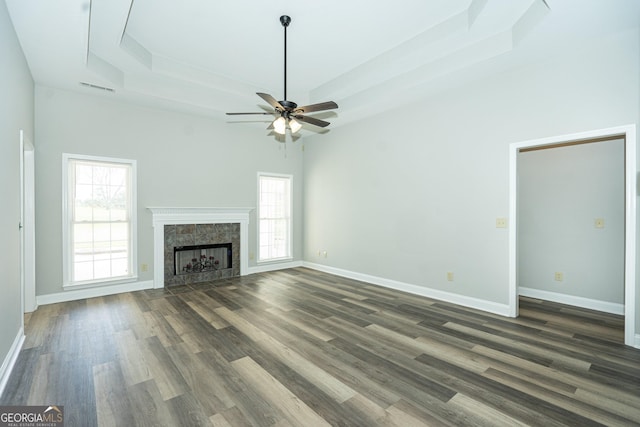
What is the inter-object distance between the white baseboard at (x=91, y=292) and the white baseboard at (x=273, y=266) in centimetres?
194

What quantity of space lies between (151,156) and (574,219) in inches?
262

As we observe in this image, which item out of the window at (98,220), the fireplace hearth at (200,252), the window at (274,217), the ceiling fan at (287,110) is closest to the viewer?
the ceiling fan at (287,110)

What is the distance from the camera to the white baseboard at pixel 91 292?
4.26 metres

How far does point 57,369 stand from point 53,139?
132 inches

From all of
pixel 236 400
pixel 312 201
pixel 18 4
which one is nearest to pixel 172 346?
pixel 236 400

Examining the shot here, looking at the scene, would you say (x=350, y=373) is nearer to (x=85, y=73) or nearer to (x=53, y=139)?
(x=85, y=73)

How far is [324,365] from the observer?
8.62 ft

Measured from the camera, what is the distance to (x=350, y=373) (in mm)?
2500

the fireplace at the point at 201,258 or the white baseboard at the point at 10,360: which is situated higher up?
the fireplace at the point at 201,258

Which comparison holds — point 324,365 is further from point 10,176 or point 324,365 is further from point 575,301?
point 575,301

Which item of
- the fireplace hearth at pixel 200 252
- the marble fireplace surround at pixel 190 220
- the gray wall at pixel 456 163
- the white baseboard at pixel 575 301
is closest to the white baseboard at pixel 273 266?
the marble fireplace surround at pixel 190 220

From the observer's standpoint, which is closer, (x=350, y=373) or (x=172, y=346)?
(x=350, y=373)

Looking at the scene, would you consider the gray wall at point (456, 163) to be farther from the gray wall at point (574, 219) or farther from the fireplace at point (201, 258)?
the fireplace at point (201, 258)

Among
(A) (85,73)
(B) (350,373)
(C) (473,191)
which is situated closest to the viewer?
(B) (350,373)
